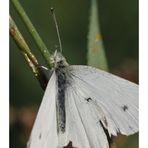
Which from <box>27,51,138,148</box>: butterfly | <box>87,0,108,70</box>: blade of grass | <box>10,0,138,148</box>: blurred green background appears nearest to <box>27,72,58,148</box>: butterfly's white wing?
<box>27,51,138,148</box>: butterfly

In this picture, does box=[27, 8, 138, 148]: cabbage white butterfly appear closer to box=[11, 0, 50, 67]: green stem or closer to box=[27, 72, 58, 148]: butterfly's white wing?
box=[27, 72, 58, 148]: butterfly's white wing

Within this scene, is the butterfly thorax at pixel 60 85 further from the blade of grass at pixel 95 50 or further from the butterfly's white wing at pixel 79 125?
the blade of grass at pixel 95 50

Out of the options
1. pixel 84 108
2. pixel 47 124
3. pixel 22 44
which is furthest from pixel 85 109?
pixel 22 44

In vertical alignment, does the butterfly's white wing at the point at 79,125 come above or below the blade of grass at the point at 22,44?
below

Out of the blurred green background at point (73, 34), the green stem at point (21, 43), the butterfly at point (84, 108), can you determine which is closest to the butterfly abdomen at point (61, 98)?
the butterfly at point (84, 108)

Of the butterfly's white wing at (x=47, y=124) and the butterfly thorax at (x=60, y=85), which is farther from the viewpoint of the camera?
the butterfly thorax at (x=60, y=85)

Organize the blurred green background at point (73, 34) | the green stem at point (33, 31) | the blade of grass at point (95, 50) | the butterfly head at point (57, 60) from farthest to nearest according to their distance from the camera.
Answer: the blurred green background at point (73, 34) < the butterfly head at point (57, 60) < the blade of grass at point (95, 50) < the green stem at point (33, 31)

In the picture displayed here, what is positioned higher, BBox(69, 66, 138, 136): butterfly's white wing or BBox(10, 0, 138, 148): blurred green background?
BBox(10, 0, 138, 148): blurred green background
